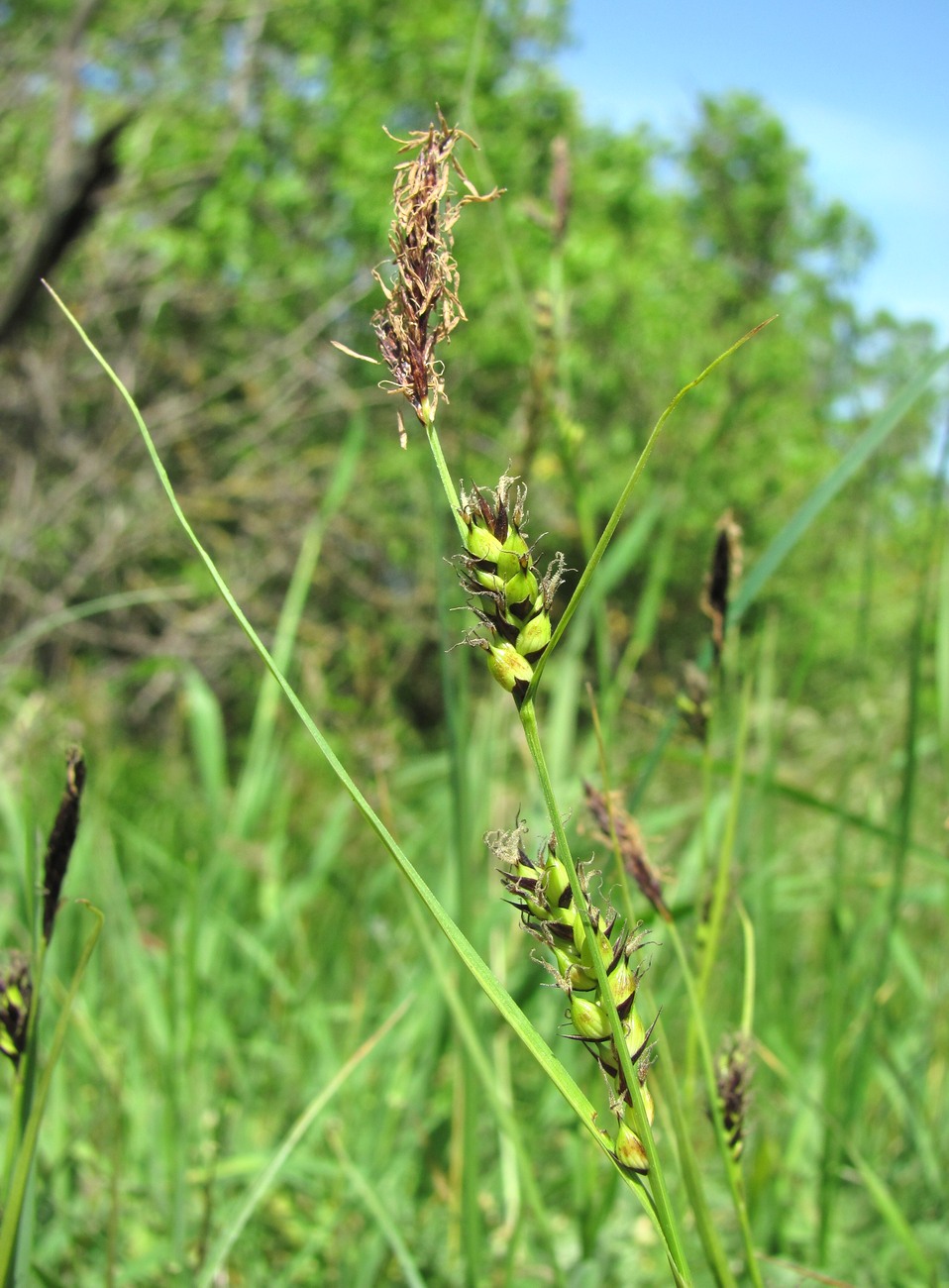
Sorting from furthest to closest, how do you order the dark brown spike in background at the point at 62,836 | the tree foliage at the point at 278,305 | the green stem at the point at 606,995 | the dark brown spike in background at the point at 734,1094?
the tree foliage at the point at 278,305 → the dark brown spike in background at the point at 734,1094 → the dark brown spike in background at the point at 62,836 → the green stem at the point at 606,995

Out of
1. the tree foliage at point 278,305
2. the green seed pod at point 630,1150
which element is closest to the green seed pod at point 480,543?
the green seed pod at point 630,1150

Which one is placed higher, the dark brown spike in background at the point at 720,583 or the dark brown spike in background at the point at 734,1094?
the dark brown spike in background at the point at 720,583

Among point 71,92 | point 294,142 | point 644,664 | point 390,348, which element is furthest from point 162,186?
point 390,348

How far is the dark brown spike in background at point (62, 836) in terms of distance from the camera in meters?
0.51

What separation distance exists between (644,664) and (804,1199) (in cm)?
424

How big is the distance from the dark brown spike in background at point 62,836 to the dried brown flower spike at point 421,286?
0.75 ft

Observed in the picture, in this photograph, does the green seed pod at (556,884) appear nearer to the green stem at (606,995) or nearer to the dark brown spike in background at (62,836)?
the green stem at (606,995)

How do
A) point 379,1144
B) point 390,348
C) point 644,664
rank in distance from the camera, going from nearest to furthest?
1. point 390,348
2. point 379,1144
3. point 644,664

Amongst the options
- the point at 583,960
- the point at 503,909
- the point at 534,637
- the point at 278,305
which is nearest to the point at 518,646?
the point at 534,637

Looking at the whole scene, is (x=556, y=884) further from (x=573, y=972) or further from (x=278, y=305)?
(x=278, y=305)

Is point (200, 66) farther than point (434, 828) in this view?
Yes

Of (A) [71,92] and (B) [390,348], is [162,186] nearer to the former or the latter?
(A) [71,92]

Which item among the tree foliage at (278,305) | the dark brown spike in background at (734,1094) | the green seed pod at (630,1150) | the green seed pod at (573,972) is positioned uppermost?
the tree foliage at (278,305)

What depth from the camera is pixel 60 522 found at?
693cm
